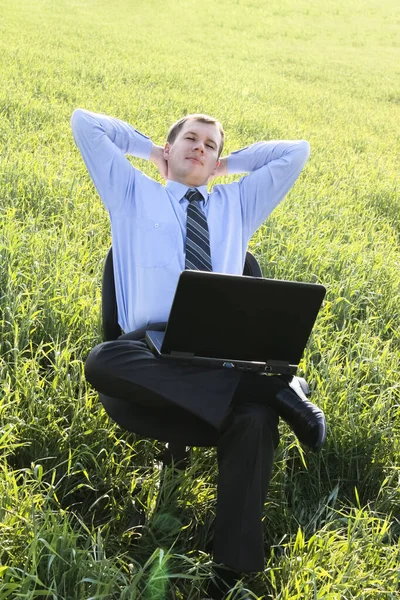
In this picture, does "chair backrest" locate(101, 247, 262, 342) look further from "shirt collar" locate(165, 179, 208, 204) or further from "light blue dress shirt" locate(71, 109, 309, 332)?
Answer: "shirt collar" locate(165, 179, 208, 204)

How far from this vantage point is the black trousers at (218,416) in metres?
2.16

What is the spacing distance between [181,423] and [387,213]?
5251 millimetres

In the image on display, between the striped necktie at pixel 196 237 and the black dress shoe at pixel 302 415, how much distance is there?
731mm

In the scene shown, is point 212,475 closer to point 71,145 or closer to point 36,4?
point 71,145

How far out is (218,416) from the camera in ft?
7.34

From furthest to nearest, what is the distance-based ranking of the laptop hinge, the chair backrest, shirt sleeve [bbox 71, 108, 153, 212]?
shirt sleeve [bbox 71, 108, 153, 212]
the chair backrest
the laptop hinge

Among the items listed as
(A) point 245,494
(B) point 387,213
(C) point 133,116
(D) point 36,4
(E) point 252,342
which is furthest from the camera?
Result: (D) point 36,4

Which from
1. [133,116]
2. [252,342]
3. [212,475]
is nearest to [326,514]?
[212,475]

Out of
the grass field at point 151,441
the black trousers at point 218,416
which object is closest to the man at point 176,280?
the black trousers at point 218,416

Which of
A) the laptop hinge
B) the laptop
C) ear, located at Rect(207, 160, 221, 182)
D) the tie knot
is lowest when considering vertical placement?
the laptop hinge

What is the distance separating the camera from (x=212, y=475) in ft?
9.19

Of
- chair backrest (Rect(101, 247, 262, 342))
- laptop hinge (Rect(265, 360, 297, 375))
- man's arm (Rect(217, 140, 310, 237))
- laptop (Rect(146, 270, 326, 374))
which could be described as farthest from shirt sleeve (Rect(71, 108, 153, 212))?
laptop hinge (Rect(265, 360, 297, 375))

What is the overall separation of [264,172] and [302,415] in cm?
147

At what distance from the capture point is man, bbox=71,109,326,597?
87.0 inches
